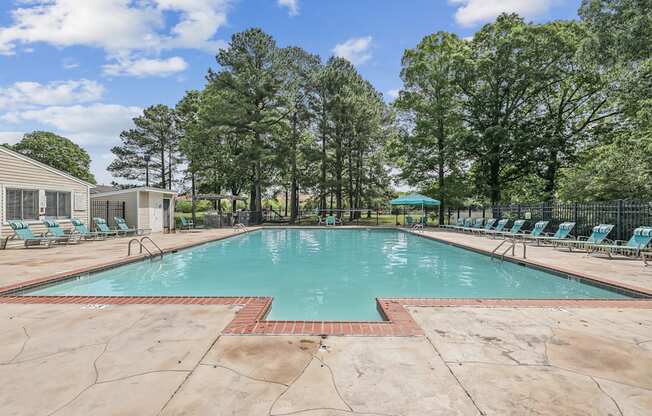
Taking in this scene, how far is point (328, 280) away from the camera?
7.84m

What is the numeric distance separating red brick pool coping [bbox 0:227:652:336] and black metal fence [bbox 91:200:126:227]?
37.2 ft

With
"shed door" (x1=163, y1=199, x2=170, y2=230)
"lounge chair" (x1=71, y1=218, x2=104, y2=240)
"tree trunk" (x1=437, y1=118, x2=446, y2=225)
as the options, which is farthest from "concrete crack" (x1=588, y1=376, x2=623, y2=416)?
"tree trunk" (x1=437, y1=118, x2=446, y2=225)

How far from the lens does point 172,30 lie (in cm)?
1388

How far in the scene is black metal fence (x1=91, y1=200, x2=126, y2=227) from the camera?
633 inches

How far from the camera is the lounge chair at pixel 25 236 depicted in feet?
36.2

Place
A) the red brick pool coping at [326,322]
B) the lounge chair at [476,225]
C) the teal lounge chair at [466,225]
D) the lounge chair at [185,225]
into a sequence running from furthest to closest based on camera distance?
the lounge chair at [185,225] < the teal lounge chair at [466,225] < the lounge chair at [476,225] < the red brick pool coping at [326,322]

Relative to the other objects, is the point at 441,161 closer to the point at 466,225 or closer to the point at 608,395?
the point at 466,225

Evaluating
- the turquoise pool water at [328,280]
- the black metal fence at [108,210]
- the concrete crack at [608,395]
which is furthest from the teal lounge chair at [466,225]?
the black metal fence at [108,210]

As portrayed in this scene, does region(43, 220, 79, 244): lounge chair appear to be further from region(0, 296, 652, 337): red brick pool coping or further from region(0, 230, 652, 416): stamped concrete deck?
region(0, 230, 652, 416): stamped concrete deck

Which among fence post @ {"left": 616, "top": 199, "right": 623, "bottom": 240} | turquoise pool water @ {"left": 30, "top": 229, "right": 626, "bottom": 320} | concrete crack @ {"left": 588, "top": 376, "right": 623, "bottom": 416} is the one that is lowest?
turquoise pool water @ {"left": 30, "top": 229, "right": 626, "bottom": 320}

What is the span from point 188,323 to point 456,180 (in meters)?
22.7

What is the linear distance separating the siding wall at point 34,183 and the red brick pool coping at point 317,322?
314 inches

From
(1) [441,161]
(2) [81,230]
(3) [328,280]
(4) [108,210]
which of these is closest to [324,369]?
(3) [328,280]

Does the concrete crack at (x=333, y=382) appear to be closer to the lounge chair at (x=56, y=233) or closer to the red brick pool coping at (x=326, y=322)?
the red brick pool coping at (x=326, y=322)
